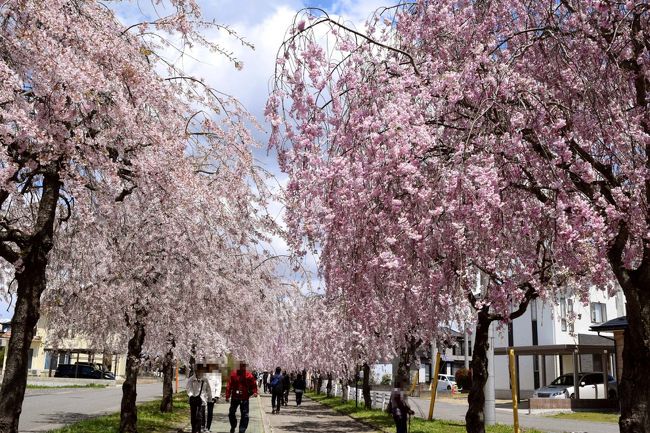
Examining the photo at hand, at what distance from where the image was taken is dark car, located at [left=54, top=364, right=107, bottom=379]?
237 ft

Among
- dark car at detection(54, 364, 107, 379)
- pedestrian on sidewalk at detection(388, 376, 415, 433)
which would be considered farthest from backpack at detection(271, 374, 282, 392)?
dark car at detection(54, 364, 107, 379)

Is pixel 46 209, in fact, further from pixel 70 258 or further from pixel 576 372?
pixel 576 372

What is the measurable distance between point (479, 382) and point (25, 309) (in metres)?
9.51

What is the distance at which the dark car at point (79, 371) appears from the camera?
237 ft

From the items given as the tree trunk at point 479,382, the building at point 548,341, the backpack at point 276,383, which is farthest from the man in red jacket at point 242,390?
the building at point 548,341

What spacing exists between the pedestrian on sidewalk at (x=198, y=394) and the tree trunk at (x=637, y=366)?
10.2m

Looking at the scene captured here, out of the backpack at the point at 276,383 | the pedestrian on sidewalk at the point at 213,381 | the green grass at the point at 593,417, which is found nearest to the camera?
the pedestrian on sidewalk at the point at 213,381

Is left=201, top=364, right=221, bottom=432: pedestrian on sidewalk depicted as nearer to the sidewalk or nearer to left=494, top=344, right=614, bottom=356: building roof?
the sidewalk

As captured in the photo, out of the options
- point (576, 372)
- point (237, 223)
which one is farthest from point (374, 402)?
point (237, 223)

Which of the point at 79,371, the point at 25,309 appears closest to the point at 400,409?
the point at 25,309

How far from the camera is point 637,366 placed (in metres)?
8.44

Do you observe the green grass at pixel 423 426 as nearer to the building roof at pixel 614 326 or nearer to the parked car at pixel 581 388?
the building roof at pixel 614 326

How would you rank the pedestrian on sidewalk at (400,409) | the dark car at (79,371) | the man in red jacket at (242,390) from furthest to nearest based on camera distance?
the dark car at (79,371) → the man in red jacket at (242,390) → the pedestrian on sidewalk at (400,409)

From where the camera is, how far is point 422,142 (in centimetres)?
748
